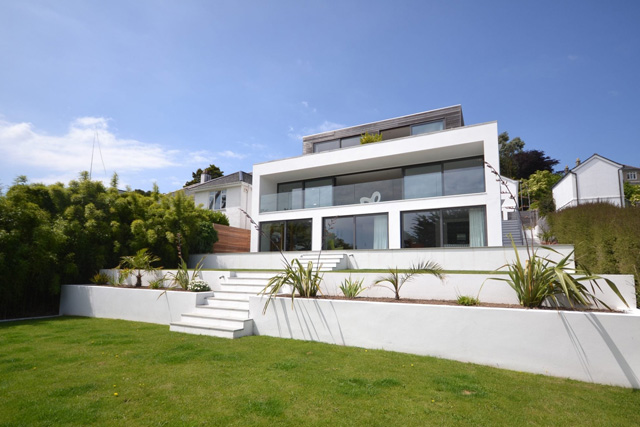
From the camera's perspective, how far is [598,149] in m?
25.2

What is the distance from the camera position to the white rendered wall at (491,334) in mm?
3965

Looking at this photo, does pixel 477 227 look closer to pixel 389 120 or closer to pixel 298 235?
pixel 298 235

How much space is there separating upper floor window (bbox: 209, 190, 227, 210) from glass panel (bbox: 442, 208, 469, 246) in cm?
1419

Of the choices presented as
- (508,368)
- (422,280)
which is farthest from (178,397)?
(422,280)

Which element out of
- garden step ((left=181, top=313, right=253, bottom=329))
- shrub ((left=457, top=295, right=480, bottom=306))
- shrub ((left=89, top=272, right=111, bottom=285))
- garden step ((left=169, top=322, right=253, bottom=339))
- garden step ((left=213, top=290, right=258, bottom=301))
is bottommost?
garden step ((left=169, top=322, right=253, bottom=339))

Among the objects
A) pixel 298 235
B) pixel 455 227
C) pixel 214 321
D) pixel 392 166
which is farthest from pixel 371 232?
pixel 214 321

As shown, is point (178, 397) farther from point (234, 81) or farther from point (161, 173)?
point (161, 173)

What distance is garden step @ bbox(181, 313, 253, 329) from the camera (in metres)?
6.34

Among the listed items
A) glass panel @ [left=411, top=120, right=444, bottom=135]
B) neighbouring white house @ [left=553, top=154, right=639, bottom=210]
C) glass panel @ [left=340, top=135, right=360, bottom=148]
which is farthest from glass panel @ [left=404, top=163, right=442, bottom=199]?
neighbouring white house @ [left=553, top=154, right=639, bottom=210]

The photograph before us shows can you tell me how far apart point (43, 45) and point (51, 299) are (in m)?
7.35

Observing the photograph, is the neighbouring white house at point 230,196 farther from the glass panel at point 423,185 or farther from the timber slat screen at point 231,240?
the glass panel at point 423,185

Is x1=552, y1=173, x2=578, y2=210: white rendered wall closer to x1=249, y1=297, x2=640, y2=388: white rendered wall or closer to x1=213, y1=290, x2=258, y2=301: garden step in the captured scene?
x1=249, y1=297, x2=640, y2=388: white rendered wall

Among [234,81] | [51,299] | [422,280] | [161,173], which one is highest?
[234,81]

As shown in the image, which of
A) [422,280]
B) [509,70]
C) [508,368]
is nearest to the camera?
[508,368]
